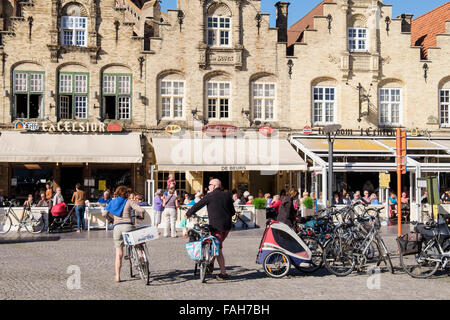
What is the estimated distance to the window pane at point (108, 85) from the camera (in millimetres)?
26625

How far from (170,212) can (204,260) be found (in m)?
9.04

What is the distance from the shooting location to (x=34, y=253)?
14.9 m

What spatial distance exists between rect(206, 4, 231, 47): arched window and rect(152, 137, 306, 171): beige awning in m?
4.39

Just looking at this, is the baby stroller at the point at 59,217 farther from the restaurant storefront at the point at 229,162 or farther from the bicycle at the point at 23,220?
the restaurant storefront at the point at 229,162

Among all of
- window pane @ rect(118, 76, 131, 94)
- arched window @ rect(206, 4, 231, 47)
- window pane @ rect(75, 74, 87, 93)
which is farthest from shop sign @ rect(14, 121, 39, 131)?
arched window @ rect(206, 4, 231, 47)

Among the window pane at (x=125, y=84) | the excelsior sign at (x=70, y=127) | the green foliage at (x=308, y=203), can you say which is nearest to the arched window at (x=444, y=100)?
the green foliage at (x=308, y=203)

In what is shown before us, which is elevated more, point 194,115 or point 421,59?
point 421,59

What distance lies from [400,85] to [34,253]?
19.6 meters

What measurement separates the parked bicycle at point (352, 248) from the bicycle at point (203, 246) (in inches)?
82.3

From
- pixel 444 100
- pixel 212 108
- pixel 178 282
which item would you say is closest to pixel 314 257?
pixel 178 282

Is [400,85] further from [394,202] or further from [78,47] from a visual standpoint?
[78,47]

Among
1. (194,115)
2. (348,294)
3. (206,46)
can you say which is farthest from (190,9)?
(348,294)

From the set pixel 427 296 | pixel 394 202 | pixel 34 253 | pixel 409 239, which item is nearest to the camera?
pixel 427 296

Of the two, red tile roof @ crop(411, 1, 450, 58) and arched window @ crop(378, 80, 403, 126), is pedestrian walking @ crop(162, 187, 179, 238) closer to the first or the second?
arched window @ crop(378, 80, 403, 126)
